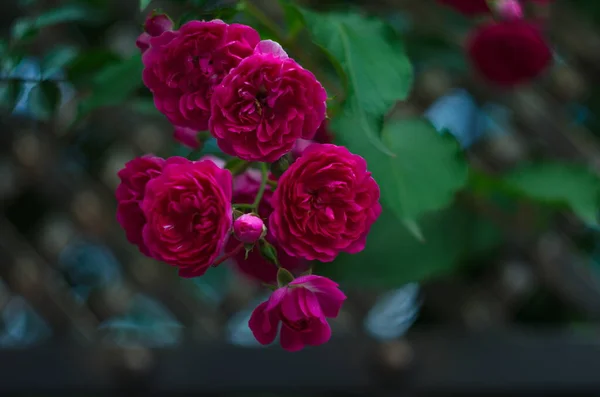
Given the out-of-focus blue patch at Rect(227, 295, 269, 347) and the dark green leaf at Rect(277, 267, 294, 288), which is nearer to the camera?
the dark green leaf at Rect(277, 267, 294, 288)

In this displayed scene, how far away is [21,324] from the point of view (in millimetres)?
1281

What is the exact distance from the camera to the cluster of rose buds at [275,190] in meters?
0.40

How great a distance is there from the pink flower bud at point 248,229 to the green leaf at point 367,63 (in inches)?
3.9

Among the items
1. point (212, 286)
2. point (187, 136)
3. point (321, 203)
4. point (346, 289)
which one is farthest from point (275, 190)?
point (212, 286)

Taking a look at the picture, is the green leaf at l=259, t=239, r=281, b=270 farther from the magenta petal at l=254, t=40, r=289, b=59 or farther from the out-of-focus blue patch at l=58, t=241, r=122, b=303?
the out-of-focus blue patch at l=58, t=241, r=122, b=303

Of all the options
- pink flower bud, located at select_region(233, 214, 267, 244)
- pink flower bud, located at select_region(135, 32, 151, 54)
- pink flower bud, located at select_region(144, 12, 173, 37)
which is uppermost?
pink flower bud, located at select_region(144, 12, 173, 37)

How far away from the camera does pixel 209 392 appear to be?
45.9 inches

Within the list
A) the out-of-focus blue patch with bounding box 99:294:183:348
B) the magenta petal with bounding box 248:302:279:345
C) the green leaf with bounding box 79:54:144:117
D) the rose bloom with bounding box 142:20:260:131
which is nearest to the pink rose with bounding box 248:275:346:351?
the magenta petal with bounding box 248:302:279:345

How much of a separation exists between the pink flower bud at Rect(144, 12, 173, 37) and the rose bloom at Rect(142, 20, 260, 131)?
0.7 inches

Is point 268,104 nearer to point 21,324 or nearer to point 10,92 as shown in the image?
point 10,92

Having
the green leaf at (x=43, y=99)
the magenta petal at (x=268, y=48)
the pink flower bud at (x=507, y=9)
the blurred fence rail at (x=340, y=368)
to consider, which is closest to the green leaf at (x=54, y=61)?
the green leaf at (x=43, y=99)

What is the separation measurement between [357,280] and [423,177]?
0.29m

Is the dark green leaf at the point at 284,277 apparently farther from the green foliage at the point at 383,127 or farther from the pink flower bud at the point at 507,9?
the pink flower bud at the point at 507,9

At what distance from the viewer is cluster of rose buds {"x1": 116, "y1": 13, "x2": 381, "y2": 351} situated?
40 cm
